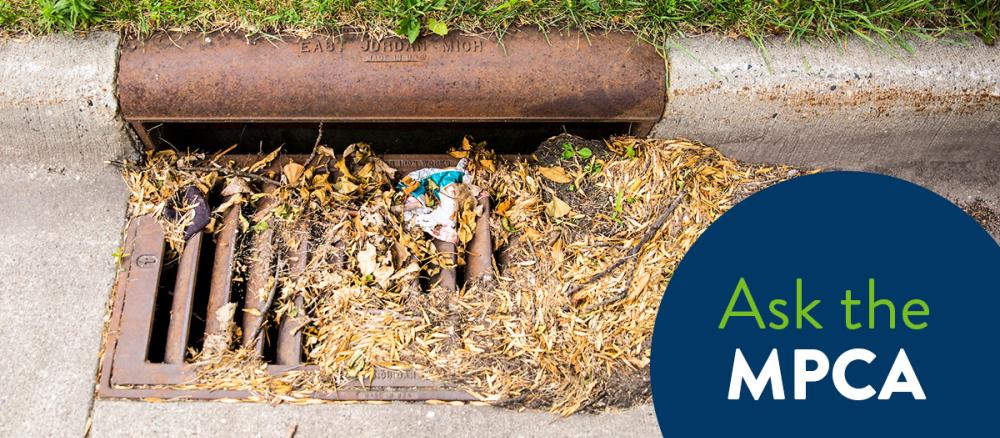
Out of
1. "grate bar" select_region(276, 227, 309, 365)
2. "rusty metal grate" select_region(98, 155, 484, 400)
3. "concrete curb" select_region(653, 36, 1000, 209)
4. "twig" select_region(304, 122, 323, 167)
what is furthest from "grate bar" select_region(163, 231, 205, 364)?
"concrete curb" select_region(653, 36, 1000, 209)

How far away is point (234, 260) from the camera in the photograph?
8.00ft

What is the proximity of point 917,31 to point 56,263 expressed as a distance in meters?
2.79

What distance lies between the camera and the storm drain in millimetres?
2305

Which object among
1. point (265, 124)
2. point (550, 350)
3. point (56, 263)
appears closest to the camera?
point (550, 350)

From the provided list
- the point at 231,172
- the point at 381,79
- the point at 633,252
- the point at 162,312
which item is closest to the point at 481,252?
the point at 633,252

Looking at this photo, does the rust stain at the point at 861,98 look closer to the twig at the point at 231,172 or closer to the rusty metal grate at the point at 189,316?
the rusty metal grate at the point at 189,316

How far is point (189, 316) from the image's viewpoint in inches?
92.0

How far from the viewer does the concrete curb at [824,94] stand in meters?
2.43

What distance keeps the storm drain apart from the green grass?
53 mm

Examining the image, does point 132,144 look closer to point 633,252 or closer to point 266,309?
point 266,309

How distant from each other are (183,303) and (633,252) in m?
1.36

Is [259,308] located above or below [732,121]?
below

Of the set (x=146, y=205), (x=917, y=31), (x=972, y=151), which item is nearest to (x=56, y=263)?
(x=146, y=205)

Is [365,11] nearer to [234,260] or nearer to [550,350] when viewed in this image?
[234,260]
